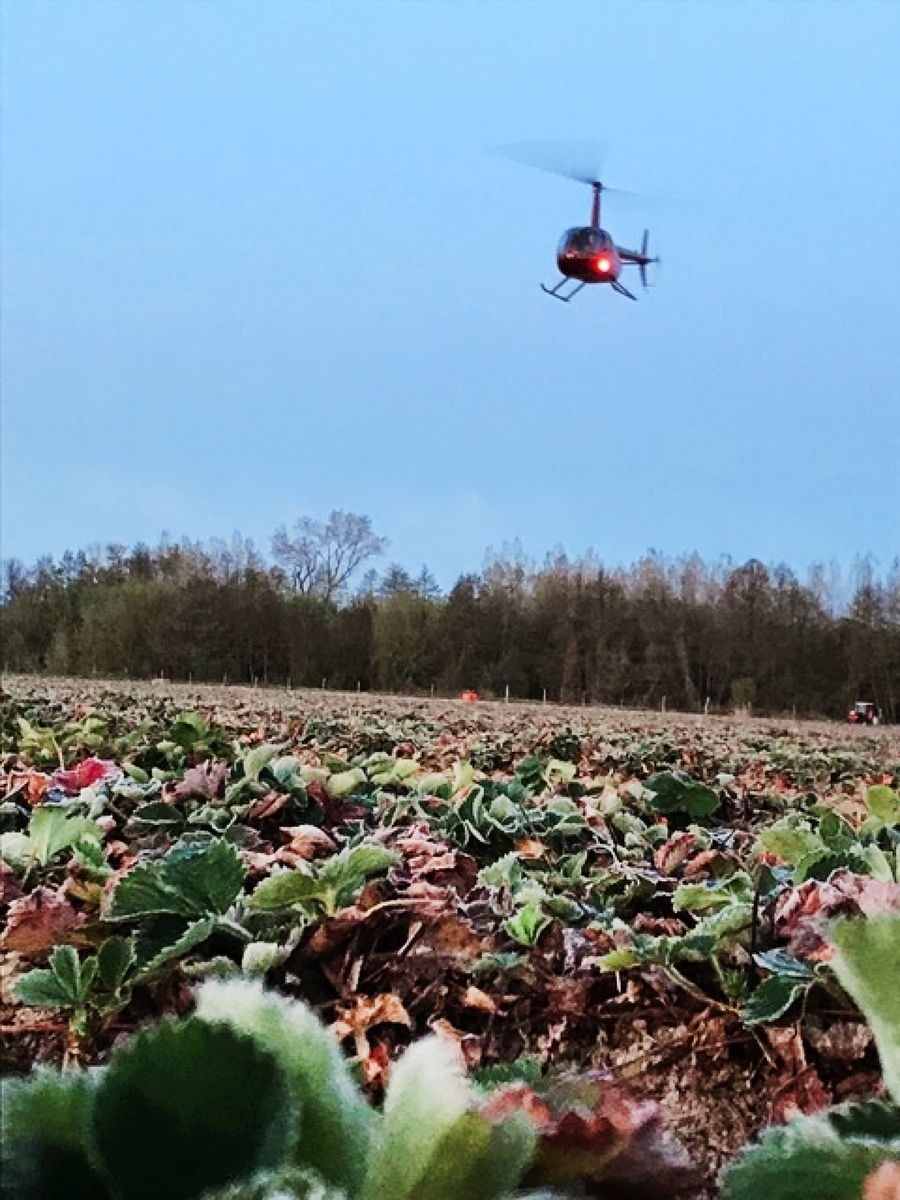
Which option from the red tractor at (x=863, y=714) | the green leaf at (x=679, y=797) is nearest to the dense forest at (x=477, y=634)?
the red tractor at (x=863, y=714)

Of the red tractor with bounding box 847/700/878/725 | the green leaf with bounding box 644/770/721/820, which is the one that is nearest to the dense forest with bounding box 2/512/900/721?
the red tractor with bounding box 847/700/878/725

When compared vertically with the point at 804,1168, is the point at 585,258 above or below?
above

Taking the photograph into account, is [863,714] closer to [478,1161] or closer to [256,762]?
[256,762]

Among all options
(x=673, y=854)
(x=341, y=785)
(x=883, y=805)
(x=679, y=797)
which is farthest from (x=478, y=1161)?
(x=679, y=797)

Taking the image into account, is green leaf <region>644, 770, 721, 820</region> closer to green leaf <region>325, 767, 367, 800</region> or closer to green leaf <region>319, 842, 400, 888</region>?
green leaf <region>325, 767, 367, 800</region>

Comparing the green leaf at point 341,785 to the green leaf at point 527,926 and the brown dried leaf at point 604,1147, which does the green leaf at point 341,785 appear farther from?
the brown dried leaf at point 604,1147

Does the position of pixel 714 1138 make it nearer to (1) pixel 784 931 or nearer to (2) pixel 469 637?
(1) pixel 784 931

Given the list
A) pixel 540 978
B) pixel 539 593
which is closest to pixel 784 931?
pixel 540 978
